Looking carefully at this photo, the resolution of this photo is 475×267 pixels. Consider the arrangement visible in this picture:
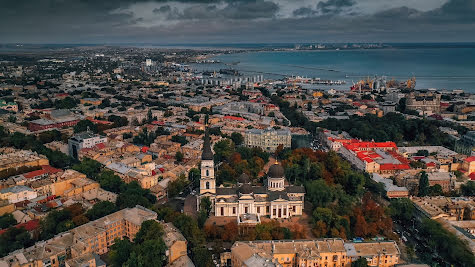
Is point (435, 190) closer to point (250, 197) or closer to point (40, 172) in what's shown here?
point (250, 197)

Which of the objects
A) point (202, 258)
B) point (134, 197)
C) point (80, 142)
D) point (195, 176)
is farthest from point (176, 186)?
point (80, 142)

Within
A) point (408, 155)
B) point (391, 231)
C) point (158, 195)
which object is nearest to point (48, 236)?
point (158, 195)

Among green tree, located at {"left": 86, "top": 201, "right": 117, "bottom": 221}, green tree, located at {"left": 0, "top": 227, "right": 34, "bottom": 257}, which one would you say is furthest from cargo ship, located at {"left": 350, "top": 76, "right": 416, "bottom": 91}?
green tree, located at {"left": 0, "top": 227, "right": 34, "bottom": 257}

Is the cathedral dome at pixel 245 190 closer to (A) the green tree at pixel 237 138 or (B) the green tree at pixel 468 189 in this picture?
(B) the green tree at pixel 468 189

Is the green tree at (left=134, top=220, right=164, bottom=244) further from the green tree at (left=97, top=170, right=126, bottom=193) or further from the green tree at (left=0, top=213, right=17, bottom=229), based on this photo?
the green tree at (left=97, top=170, right=126, bottom=193)

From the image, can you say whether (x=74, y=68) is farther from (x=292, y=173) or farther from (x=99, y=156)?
(x=292, y=173)
